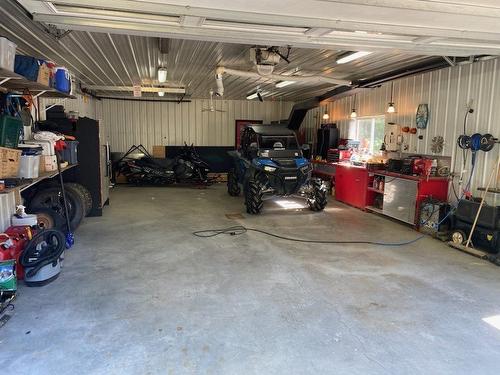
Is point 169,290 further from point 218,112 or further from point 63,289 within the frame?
point 218,112

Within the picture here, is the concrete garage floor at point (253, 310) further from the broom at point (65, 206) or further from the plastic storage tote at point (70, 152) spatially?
the plastic storage tote at point (70, 152)

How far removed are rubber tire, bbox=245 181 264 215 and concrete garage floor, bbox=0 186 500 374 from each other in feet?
4.66

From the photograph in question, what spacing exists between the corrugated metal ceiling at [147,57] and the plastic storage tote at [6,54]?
0.33 m

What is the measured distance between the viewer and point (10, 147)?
385 cm

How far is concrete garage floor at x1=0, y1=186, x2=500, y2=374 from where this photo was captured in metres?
2.30

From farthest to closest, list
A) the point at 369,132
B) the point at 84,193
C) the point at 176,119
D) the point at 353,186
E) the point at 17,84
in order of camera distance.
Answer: the point at 176,119, the point at 369,132, the point at 353,186, the point at 84,193, the point at 17,84

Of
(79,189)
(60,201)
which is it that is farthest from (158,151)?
(60,201)

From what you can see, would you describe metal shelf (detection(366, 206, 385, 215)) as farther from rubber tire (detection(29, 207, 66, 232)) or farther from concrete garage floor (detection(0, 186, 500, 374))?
rubber tire (detection(29, 207, 66, 232))

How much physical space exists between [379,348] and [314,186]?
4630 mm

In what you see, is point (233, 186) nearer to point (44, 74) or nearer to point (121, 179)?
point (121, 179)

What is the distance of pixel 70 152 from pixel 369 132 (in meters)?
6.19

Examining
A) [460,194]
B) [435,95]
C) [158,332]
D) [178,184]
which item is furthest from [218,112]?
[158,332]

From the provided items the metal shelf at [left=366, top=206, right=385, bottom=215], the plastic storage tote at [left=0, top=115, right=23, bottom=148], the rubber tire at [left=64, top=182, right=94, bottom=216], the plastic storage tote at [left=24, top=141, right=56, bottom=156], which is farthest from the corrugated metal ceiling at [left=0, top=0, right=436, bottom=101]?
the metal shelf at [left=366, top=206, right=385, bottom=215]

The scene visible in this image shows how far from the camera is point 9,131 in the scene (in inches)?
149
